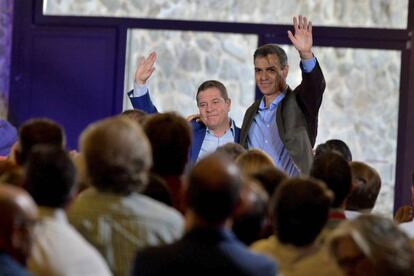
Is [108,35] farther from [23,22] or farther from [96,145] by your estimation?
[96,145]

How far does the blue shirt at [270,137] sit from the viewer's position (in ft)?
20.6

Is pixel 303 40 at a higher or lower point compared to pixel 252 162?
higher

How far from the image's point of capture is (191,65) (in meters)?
8.85

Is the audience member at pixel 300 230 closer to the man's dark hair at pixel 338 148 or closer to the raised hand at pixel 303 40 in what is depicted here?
the man's dark hair at pixel 338 148

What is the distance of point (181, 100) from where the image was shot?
29.0ft

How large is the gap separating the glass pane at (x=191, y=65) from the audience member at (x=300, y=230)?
562 centimetres

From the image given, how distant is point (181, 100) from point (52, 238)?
5.85m

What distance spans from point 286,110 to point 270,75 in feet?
0.83

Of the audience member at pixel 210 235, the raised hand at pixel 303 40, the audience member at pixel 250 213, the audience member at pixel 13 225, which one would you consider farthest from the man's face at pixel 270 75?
the audience member at pixel 13 225

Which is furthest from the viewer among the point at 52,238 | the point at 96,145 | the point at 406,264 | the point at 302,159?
the point at 302,159

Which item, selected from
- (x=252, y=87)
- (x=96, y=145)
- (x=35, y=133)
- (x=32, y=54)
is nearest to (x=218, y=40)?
(x=252, y=87)

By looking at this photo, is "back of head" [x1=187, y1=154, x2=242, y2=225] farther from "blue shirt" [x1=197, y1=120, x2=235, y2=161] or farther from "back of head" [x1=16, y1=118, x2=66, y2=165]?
"blue shirt" [x1=197, y1=120, x2=235, y2=161]

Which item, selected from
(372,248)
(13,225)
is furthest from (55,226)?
(372,248)

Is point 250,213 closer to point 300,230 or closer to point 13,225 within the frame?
point 300,230
